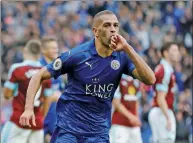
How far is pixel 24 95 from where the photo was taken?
1177 centimetres

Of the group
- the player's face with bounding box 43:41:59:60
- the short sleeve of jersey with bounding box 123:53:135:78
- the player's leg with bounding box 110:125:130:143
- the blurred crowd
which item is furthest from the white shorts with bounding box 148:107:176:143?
the short sleeve of jersey with bounding box 123:53:135:78

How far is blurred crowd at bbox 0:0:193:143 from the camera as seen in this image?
19.5 meters

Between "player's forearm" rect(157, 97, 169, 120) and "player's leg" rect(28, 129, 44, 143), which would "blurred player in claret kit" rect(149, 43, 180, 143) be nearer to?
"player's forearm" rect(157, 97, 169, 120)

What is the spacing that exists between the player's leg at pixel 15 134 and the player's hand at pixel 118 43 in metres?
5.00

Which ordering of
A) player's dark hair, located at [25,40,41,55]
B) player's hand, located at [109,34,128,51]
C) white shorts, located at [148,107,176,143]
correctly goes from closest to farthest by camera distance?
player's hand, located at [109,34,128,51]
player's dark hair, located at [25,40,41,55]
white shorts, located at [148,107,176,143]

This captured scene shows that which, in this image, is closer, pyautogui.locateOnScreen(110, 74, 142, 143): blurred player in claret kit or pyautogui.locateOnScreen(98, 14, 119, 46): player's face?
pyautogui.locateOnScreen(98, 14, 119, 46): player's face

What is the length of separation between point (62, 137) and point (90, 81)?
619 mm

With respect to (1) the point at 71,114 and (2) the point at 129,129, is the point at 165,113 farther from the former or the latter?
(1) the point at 71,114

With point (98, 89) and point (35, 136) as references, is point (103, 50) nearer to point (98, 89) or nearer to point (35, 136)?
point (98, 89)

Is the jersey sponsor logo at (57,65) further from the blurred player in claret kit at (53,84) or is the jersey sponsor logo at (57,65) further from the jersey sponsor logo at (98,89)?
the blurred player in claret kit at (53,84)

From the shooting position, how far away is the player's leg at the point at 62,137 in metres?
7.67

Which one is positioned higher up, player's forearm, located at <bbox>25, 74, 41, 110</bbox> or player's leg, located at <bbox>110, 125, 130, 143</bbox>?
player's forearm, located at <bbox>25, 74, 41, 110</bbox>

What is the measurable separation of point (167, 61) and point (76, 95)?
545cm

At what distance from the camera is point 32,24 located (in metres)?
20.7
